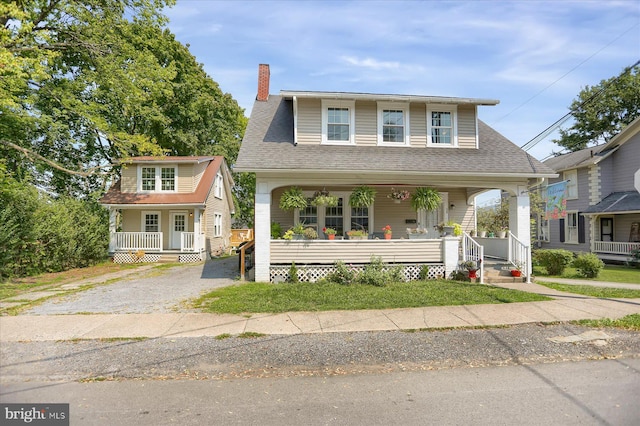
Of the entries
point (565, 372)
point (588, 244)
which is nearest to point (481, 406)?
point (565, 372)

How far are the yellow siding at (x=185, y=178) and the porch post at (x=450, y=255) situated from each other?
48.4ft

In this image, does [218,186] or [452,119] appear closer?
[452,119]

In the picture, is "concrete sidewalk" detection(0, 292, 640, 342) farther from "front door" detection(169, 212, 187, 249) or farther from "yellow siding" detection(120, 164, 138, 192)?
"yellow siding" detection(120, 164, 138, 192)

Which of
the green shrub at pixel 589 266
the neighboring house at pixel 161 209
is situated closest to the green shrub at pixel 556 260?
the green shrub at pixel 589 266

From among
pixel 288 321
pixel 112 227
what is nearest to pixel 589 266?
pixel 288 321

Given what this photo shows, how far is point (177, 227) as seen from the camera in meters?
21.1

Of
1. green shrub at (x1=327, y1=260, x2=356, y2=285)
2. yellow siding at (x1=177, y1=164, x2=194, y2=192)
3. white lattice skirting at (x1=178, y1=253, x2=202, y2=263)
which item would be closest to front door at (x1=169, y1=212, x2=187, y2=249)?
white lattice skirting at (x1=178, y1=253, x2=202, y2=263)

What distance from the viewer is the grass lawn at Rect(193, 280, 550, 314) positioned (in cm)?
818

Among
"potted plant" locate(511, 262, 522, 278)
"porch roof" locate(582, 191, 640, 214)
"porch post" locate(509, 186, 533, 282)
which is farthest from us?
"porch roof" locate(582, 191, 640, 214)

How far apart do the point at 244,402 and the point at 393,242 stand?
8.21 metres

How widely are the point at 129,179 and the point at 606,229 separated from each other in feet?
89.5

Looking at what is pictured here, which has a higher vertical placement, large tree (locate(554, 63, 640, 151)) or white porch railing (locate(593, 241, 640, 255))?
large tree (locate(554, 63, 640, 151))

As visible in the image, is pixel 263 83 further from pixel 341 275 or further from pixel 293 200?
pixel 341 275

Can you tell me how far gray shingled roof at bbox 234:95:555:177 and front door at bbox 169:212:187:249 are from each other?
979cm
